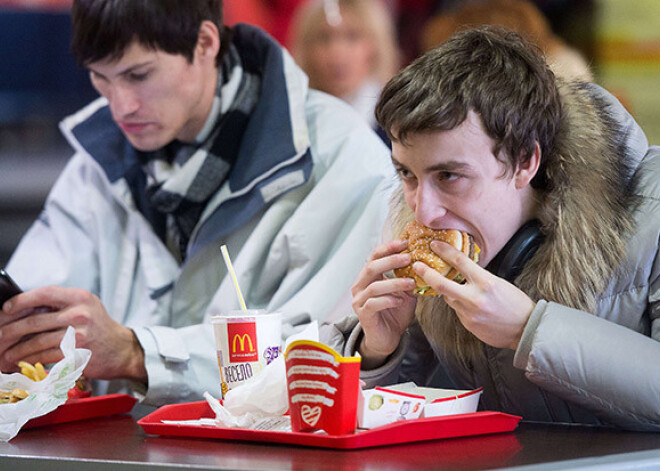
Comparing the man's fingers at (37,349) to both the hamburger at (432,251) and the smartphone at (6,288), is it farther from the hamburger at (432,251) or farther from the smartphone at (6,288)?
the hamburger at (432,251)

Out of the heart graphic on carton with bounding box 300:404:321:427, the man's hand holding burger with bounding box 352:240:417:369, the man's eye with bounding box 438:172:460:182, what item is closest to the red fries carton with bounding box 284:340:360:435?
the heart graphic on carton with bounding box 300:404:321:427

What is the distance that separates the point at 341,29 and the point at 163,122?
2.73 m

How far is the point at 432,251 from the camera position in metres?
1.59

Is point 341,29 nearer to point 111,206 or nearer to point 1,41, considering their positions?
point 1,41

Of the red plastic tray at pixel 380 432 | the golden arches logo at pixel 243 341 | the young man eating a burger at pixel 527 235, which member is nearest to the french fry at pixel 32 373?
the red plastic tray at pixel 380 432

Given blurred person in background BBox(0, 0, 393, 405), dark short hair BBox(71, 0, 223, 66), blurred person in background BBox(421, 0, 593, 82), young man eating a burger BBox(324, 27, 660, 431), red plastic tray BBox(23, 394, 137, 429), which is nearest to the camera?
young man eating a burger BBox(324, 27, 660, 431)

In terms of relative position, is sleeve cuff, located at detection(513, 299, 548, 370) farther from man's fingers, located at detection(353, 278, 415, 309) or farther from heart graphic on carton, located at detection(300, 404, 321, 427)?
heart graphic on carton, located at detection(300, 404, 321, 427)

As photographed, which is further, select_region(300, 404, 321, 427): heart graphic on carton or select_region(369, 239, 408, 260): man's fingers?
select_region(369, 239, 408, 260): man's fingers

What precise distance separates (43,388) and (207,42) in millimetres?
1202

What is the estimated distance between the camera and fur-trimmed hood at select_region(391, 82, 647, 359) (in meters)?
1.60

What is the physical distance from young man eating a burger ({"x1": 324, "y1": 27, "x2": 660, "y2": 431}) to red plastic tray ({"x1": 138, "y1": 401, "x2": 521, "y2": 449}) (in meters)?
0.14

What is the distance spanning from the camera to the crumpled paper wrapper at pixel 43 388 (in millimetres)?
1528

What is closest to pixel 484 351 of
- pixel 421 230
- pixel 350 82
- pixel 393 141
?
pixel 421 230

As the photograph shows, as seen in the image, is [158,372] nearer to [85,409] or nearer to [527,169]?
[85,409]
